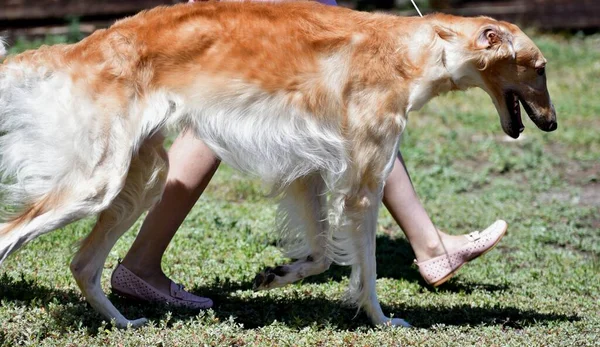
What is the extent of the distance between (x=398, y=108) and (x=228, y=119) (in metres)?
0.89

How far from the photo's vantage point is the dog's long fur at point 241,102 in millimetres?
4262

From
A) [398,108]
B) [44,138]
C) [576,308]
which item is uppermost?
[398,108]

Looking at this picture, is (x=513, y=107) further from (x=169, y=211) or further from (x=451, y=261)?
(x=169, y=211)

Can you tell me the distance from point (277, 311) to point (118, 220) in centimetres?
105

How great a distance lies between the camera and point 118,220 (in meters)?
4.77

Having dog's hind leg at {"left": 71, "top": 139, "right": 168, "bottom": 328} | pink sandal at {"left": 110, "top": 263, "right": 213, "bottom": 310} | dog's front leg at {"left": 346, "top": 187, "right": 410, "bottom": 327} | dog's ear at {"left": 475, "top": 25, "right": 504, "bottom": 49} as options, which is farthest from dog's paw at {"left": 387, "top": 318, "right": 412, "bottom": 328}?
dog's ear at {"left": 475, "top": 25, "right": 504, "bottom": 49}

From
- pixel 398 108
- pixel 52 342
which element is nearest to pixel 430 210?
pixel 398 108

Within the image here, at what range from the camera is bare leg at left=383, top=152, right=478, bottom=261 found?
554 centimetres

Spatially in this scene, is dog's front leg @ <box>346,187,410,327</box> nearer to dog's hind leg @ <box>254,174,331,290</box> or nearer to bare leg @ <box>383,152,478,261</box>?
dog's hind leg @ <box>254,174,331,290</box>

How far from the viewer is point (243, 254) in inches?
240

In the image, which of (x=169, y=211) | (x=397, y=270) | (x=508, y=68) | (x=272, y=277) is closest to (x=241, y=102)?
(x=169, y=211)

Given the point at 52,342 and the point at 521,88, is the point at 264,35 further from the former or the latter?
the point at 52,342

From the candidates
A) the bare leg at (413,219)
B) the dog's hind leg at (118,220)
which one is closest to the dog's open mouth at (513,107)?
the bare leg at (413,219)

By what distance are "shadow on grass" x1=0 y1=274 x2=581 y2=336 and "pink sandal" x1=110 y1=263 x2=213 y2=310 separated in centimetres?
A: 6
